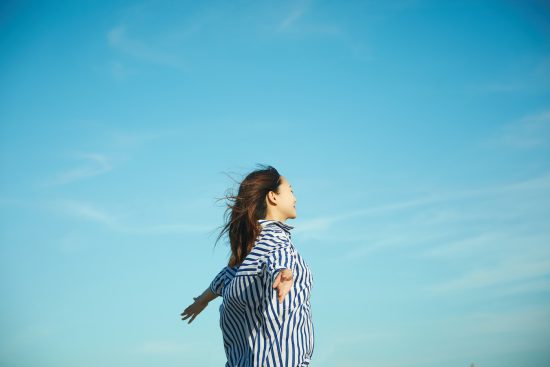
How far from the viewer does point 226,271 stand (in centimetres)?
732

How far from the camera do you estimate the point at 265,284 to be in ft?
20.1

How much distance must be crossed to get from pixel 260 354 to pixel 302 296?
24.5 inches

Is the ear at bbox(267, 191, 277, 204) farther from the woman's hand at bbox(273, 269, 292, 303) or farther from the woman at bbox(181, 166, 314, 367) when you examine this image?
the woman's hand at bbox(273, 269, 292, 303)

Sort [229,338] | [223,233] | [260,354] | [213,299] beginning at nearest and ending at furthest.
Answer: [260,354] < [229,338] < [223,233] < [213,299]

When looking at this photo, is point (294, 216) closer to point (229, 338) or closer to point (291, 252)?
point (291, 252)

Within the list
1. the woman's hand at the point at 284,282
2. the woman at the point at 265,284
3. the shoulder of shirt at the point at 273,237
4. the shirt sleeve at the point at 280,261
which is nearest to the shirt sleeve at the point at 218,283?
the woman at the point at 265,284

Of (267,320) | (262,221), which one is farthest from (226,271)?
(267,320)

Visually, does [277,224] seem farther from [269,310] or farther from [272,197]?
[269,310]

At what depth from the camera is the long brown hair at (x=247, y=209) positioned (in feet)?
22.4

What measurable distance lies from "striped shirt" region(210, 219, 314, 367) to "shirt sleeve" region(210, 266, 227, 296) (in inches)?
28.8

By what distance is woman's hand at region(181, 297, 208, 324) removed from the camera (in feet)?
25.7

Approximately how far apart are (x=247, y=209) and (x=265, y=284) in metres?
0.97

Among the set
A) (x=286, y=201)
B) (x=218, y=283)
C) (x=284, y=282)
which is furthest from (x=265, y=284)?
(x=218, y=283)

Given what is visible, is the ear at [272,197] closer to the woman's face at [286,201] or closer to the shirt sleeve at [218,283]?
the woman's face at [286,201]
